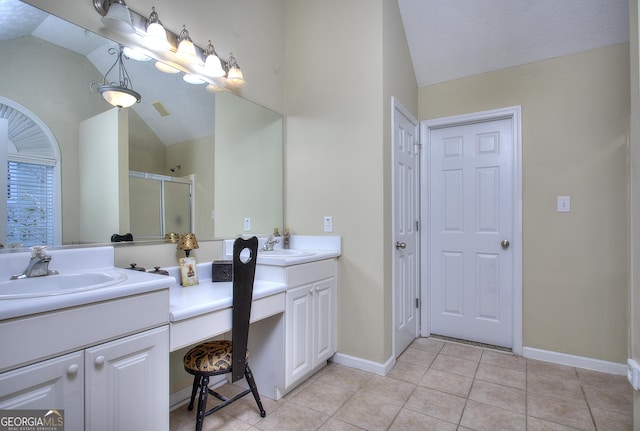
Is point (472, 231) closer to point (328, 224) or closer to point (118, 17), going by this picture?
point (328, 224)

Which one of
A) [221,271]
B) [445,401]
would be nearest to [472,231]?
[445,401]

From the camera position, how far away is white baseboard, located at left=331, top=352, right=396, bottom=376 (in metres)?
2.22

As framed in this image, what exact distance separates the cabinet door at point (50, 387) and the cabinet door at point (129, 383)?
24 mm

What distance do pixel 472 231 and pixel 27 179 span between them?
2.95m

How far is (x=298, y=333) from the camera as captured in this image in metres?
1.96

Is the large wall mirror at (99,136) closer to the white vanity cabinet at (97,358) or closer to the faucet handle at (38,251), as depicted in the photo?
the faucet handle at (38,251)

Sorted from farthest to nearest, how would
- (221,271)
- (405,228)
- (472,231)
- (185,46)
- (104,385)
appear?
1. (472,231)
2. (405,228)
3. (221,271)
4. (185,46)
5. (104,385)

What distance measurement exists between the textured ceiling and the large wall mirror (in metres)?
1.60

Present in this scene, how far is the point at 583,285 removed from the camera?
2336 mm

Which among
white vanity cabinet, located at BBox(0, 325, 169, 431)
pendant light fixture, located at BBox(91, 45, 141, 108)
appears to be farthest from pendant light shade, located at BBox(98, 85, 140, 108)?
white vanity cabinet, located at BBox(0, 325, 169, 431)

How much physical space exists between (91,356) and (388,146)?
2.01 m

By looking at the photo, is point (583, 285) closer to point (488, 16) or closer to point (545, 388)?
point (545, 388)

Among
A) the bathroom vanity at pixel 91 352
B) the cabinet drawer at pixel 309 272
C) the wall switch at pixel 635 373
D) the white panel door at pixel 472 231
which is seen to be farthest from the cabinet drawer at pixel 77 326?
the white panel door at pixel 472 231

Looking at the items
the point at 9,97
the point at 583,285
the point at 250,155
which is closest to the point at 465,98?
the point at 583,285
